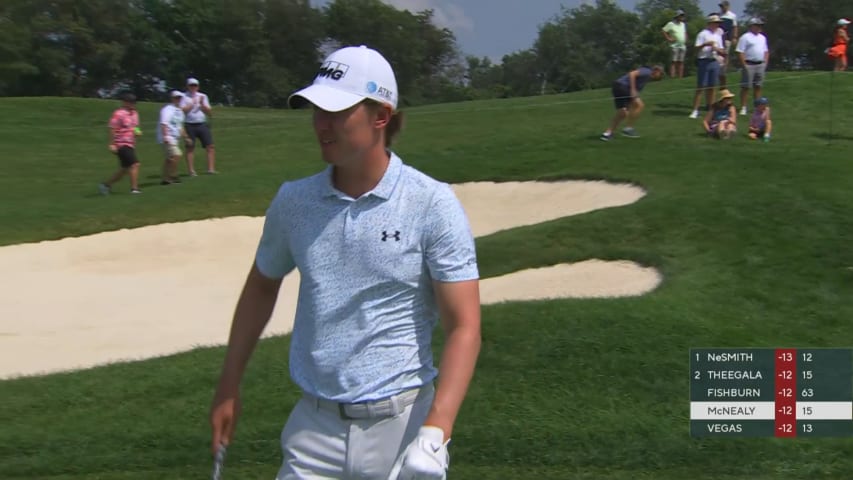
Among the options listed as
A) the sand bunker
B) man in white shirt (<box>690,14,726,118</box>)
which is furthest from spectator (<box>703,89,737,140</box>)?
the sand bunker

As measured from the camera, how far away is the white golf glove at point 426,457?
2600 millimetres

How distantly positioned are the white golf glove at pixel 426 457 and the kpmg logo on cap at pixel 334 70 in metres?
1.12

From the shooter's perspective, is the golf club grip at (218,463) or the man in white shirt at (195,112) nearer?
the golf club grip at (218,463)

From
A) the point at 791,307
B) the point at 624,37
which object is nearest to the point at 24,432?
the point at 791,307

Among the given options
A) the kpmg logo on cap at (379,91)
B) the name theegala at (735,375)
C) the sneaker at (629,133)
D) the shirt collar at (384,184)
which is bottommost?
the name theegala at (735,375)

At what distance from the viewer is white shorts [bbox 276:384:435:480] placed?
2906 millimetres

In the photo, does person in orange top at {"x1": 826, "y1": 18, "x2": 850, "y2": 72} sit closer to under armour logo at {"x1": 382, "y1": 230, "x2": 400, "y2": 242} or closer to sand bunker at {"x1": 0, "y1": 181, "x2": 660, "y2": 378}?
sand bunker at {"x1": 0, "y1": 181, "x2": 660, "y2": 378}

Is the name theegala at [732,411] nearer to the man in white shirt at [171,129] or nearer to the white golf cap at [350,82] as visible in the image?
the white golf cap at [350,82]

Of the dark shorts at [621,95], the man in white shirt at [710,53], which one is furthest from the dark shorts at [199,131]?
the man in white shirt at [710,53]

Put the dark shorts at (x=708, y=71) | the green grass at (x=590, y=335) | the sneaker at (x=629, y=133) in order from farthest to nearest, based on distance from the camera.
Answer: the dark shorts at (x=708, y=71), the sneaker at (x=629, y=133), the green grass at (x=590, y=335)

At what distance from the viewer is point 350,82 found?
2.84 meters

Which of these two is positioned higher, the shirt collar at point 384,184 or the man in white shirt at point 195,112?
the shirt collar at point 384,184

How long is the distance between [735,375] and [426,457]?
4.67 m

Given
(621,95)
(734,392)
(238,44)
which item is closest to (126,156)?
(621,95)
